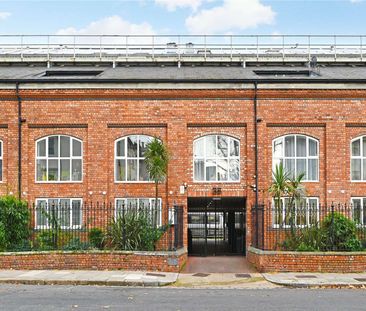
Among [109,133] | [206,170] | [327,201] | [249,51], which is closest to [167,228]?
[206,170]

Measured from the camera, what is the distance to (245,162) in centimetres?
2686

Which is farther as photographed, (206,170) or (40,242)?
(206,170)

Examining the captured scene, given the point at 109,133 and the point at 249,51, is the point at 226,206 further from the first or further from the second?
the point at 249,51

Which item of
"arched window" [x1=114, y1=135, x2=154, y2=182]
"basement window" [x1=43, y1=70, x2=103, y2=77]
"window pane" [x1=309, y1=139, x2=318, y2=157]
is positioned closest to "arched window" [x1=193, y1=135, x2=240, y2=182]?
"arched window" [x1=114, y1=135, x2=154, y2=182]

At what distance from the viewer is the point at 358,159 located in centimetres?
2712

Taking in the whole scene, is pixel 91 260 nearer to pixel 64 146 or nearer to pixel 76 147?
pixel 76 147

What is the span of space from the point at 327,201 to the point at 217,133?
215 inches

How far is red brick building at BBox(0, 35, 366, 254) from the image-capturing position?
26.6m

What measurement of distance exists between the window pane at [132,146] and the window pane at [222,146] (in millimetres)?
3570

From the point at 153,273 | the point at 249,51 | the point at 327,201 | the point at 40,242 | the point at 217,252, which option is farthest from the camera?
the point at 249,51

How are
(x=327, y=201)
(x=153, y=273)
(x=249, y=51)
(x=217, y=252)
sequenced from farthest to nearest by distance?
(x=249, y=51), (x=217, y=252), (x=327, y=201), (x=153, y=273)

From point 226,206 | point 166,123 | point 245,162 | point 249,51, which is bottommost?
point 226,206

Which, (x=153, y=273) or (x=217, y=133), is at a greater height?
(x=217, y=133)

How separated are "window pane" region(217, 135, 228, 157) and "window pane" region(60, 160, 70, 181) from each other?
648 centimetres
